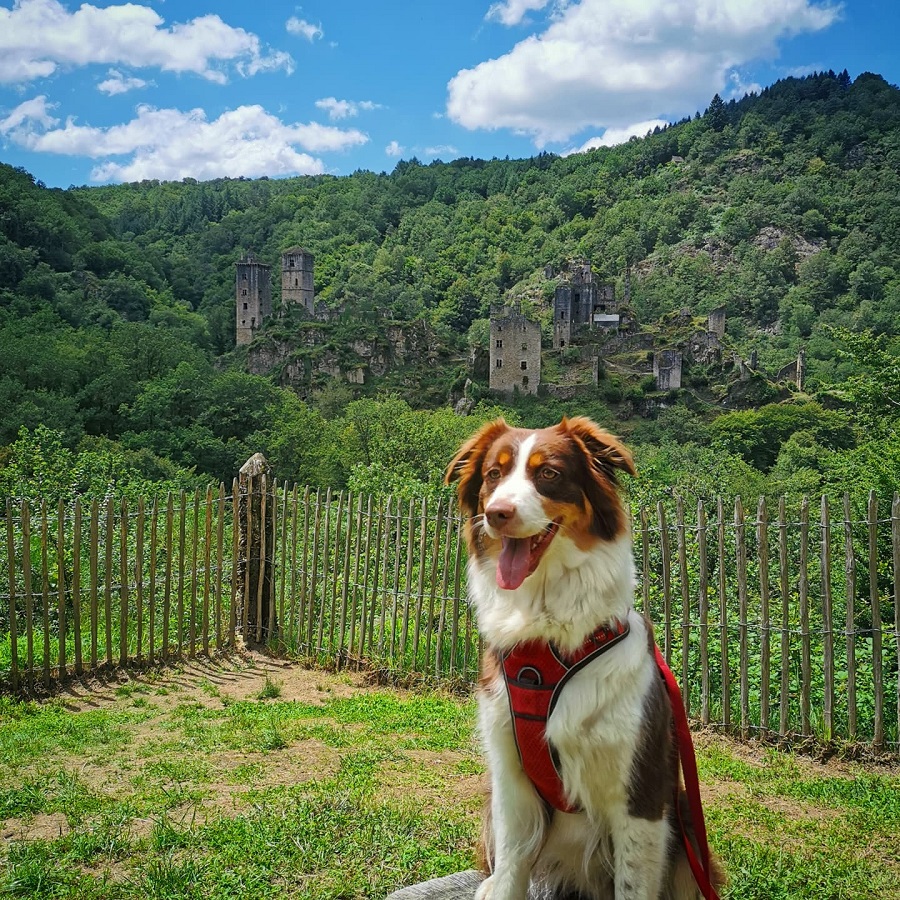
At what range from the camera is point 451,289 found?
352 feet

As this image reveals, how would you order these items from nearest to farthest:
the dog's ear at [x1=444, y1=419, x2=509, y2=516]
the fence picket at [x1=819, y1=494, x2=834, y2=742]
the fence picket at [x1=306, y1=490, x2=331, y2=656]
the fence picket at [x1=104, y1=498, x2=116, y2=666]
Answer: the dog's ear at [x1=444, y1=419, x2=509, y2=516] < the fence picket at [x1=819, y1=494, x2=834, y2=742] < the fence picket at [x1=104, y1=498, x2=116, y2=666] < the fence picket at [x1=306, y1=490, x2=331, y2=656]

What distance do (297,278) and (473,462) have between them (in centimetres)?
9512

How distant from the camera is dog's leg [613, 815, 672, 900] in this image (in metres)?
2.30

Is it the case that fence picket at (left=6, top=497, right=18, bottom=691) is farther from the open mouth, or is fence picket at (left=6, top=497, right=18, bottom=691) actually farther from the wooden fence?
the open mouth

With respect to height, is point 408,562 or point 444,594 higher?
point 408,562

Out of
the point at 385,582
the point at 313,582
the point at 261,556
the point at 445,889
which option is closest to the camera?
the point at 445,889

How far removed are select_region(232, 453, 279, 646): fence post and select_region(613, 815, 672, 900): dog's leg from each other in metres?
6.69

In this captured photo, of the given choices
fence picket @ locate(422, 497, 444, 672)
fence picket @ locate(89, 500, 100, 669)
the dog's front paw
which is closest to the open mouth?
the dog's front paw

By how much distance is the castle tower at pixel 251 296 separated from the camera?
86500 mm

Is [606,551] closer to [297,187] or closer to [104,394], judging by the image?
[104,394]

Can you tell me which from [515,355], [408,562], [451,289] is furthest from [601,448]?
[451,289]

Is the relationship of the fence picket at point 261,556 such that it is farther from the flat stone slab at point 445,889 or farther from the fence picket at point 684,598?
the flat stone slab at point 445,889

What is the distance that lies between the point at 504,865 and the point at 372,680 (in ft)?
17.1

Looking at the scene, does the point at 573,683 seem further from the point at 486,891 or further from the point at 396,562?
the point at 396,562
